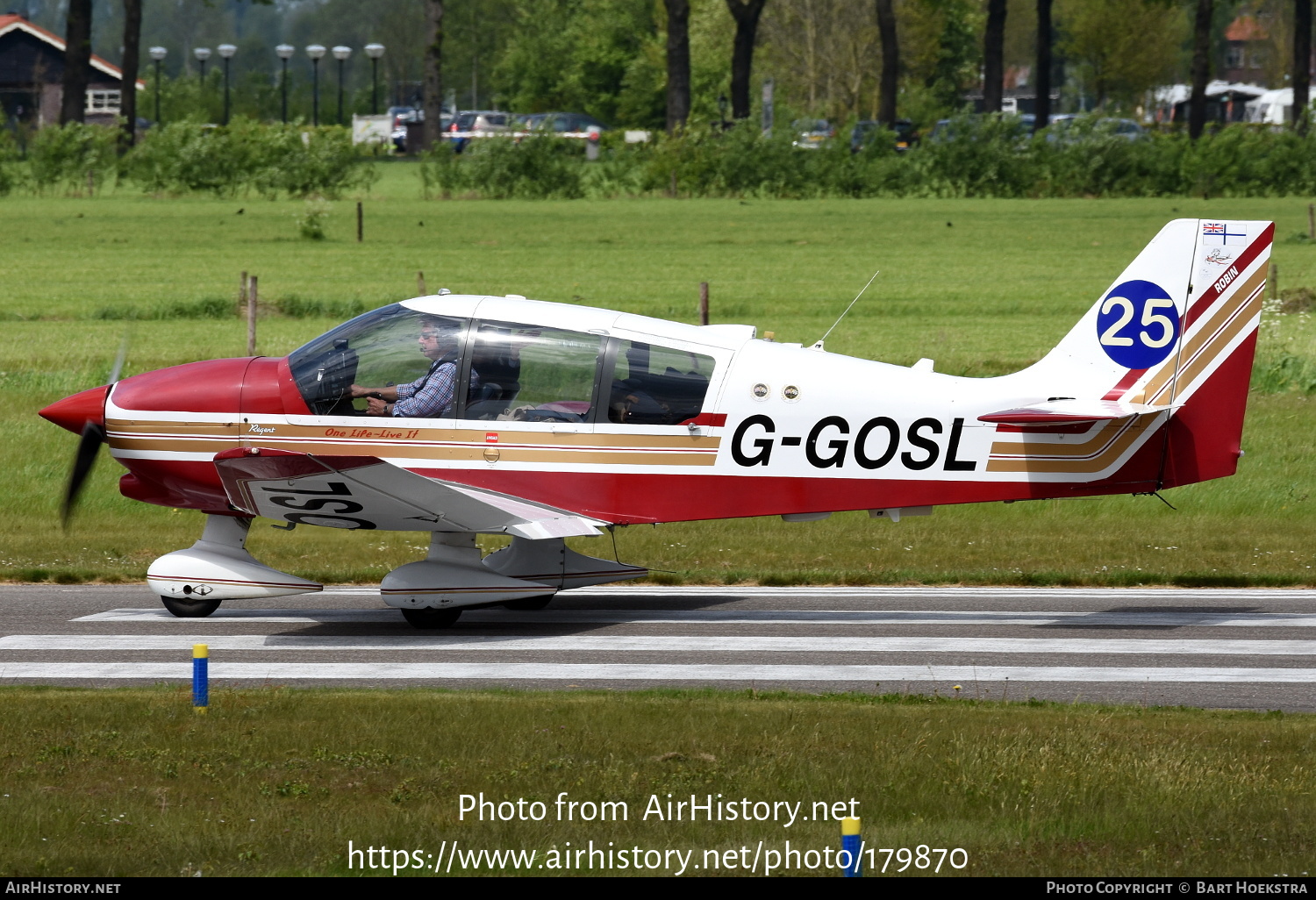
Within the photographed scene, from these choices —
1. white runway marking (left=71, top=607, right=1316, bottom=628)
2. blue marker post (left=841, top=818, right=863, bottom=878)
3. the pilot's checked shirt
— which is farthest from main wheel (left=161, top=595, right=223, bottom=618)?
blue marker post (left=841, top=818, right=863, bottom=878)

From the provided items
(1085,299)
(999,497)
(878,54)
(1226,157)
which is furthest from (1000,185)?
(999,497)

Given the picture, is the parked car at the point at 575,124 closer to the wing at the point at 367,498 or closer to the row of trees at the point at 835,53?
the row of trees at the point at 835,53

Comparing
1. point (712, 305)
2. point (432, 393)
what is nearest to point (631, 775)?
point (432, 393)

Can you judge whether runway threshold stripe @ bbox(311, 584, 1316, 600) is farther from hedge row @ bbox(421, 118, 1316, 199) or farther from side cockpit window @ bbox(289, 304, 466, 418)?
hedge row @ bbox(421, 118, 1316, 199)

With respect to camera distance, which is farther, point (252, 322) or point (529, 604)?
point (252, 322)

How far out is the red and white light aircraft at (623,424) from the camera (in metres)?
11.7

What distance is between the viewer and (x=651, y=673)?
10984mm

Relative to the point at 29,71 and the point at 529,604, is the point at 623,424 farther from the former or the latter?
the point at 29,71

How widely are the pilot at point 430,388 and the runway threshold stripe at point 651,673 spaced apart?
6.82ft

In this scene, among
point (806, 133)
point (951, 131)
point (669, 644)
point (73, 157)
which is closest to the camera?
point (669, 644)

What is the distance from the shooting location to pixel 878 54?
116250mm

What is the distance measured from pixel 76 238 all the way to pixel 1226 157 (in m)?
45.7

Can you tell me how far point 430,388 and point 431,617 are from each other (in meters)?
1.80

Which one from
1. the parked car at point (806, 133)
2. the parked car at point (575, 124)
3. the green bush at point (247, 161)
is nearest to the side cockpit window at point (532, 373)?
the green bush at point (247, 161)
